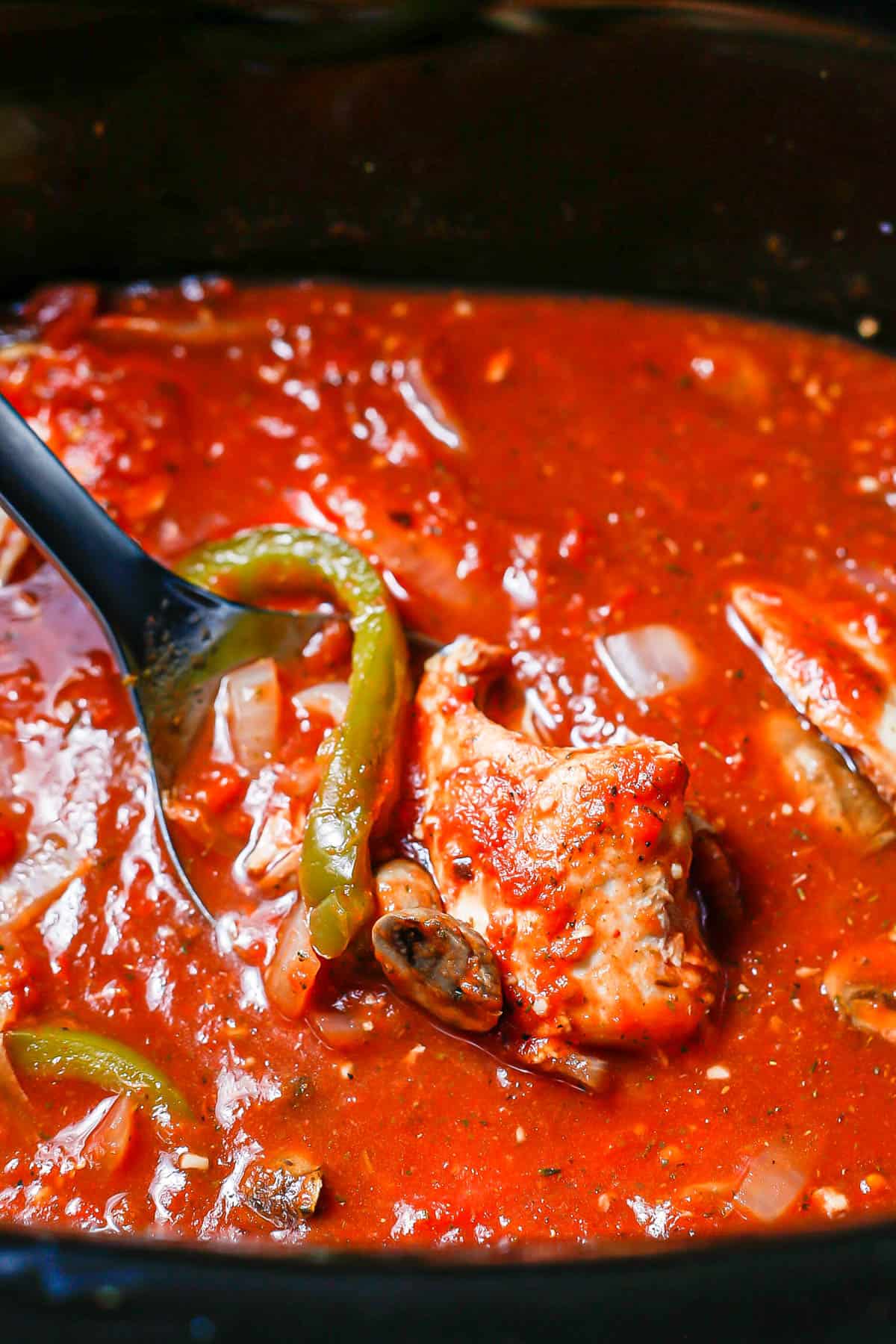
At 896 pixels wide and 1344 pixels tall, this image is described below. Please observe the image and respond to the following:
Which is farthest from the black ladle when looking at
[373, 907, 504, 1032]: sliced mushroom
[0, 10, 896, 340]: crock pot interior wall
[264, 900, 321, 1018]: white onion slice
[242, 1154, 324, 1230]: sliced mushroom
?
[0, 10, 896, 340]: crock pot interior wall

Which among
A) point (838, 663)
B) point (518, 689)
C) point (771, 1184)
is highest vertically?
point (838, 663)

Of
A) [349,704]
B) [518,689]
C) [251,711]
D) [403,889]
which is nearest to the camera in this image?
[403,889]

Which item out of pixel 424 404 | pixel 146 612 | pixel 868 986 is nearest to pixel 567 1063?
pixel 868 986

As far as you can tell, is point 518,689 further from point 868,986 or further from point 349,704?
point 868,986

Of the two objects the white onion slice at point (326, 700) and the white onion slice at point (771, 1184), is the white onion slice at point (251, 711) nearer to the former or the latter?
the white onion slice at point (326, 700)

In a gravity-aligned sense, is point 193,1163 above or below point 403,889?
below

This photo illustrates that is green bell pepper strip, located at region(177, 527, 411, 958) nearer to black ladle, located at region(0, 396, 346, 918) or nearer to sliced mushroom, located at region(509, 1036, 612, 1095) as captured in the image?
black ladle, located at region(0, 396, 346, 918)

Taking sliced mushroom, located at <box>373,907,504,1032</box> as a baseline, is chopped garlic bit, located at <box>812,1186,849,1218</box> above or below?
below

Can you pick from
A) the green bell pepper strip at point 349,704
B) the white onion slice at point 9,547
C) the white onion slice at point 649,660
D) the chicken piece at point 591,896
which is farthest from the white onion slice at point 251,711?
the white onion slice at point 649,660
